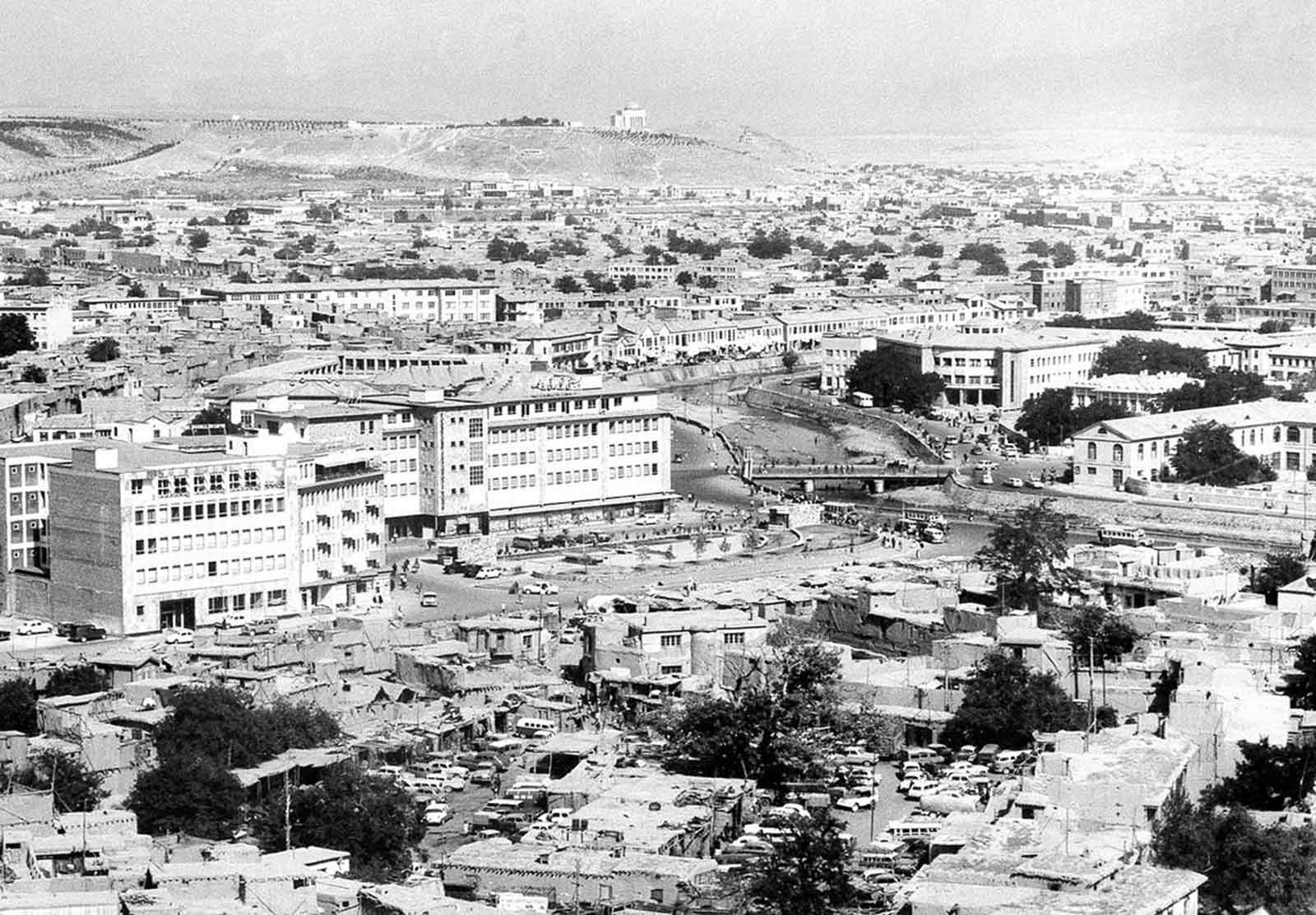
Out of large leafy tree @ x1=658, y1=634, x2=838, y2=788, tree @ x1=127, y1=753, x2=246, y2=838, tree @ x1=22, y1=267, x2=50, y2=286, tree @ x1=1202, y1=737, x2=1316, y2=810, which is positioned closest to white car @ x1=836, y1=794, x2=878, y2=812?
large leafy tree @ x1=658, y1=634, x2=838, y2=788

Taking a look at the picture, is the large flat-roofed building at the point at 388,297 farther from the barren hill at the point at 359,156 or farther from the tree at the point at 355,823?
the barren hill at the point at 359,156

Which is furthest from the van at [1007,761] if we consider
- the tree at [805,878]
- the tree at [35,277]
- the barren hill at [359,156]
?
the barren hill at [359,156]

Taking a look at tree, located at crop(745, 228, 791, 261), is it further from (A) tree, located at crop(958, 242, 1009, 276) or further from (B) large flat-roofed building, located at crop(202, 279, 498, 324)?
(B) large flat-roofed building, located at crop(202, 279, 498, 324)

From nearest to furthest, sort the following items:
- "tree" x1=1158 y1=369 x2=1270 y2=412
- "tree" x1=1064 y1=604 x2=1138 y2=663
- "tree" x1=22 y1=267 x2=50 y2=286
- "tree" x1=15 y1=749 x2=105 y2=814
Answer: "tree" x1=15 y1=749 x2=105 y2=814, "tree" x1=1064 y1=604 x2=1138 y2=663, "tree" x1=1158 y1=369 x2=1270 y2=412, "tree" x1=22 y1=267 x2=50 y2=286

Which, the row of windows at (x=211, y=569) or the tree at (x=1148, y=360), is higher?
the tree at (x=1148, y=360)

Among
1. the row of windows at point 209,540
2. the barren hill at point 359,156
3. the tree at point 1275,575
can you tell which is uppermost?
the barren hill at point 359,156

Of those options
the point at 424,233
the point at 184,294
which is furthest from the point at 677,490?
the point at 424,233
